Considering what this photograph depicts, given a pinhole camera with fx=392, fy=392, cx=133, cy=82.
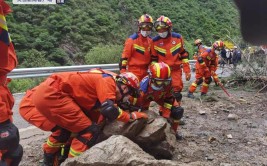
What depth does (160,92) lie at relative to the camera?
4.57 m

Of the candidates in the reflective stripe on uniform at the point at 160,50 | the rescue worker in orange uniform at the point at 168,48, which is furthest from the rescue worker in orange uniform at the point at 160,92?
the reflective stripe on uniform at the point at 160,50

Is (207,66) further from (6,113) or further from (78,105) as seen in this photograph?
(6,113)

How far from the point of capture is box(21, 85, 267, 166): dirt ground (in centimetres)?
425

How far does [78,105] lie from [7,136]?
1163 millimetres

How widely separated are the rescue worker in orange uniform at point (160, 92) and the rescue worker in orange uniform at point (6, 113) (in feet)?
5.59

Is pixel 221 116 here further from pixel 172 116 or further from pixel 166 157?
pixel 166 157

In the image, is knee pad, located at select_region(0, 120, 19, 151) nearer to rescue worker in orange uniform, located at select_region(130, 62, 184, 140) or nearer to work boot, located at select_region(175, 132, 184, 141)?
rescue worker in orange uniform, located at select_region(130, 62, 184, 140)

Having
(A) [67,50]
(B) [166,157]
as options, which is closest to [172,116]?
(B) [166,157]

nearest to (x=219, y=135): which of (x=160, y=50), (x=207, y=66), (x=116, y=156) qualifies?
(x=160, y=50)

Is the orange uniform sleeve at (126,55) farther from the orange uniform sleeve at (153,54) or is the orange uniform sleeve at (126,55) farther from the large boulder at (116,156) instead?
the large boulder at (116,156)

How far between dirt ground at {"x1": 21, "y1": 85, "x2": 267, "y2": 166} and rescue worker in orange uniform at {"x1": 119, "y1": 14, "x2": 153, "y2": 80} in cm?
105

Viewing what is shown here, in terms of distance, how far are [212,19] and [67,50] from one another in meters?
13.8

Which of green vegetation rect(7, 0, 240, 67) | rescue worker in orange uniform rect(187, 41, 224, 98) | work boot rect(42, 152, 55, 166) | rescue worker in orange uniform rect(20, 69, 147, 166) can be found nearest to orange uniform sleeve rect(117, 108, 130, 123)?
rescue worker in orange uniform rect(20, 69, 147, 166)

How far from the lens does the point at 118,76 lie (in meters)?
4.11
